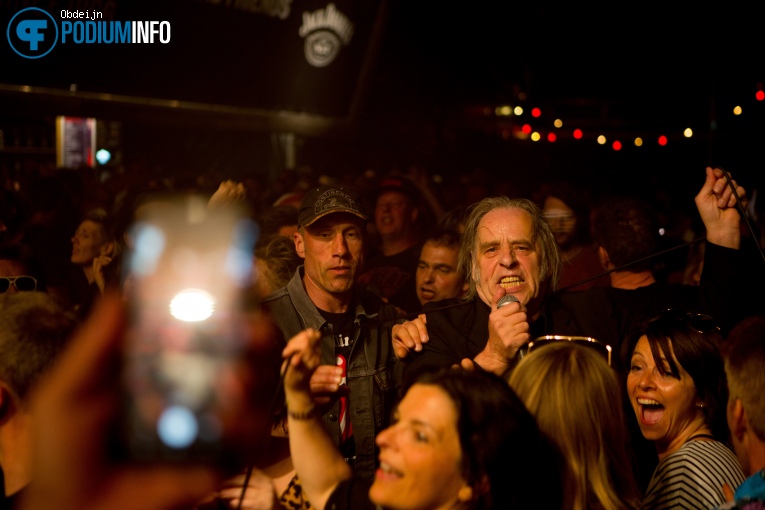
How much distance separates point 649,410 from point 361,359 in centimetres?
131

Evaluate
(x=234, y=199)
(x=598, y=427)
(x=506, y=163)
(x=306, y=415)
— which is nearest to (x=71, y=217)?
(x=234, y=199)

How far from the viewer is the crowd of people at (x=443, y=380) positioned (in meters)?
2.67

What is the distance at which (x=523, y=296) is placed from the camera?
4.15 m

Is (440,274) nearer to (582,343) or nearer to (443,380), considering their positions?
(582,343)

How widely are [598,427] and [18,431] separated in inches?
71.8

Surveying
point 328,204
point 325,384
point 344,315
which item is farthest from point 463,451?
point 328,204

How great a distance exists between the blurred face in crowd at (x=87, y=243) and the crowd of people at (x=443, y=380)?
0.57 m

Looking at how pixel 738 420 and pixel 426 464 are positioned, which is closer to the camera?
pixel 426 464

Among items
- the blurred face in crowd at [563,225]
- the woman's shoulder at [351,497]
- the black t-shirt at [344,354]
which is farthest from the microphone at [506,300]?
the blurred face in crowd at [563,225]

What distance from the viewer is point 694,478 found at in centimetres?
327

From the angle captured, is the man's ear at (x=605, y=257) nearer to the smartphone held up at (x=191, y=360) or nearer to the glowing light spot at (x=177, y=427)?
the smartphone held up at (x=191, y=360)

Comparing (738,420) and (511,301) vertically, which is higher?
(511,301)

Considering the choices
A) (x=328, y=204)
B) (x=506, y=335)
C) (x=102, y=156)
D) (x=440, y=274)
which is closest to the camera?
(x=506, y=335)

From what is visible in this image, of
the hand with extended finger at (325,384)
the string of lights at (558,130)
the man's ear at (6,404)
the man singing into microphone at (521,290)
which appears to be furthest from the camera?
the string of lights at (558,130)
